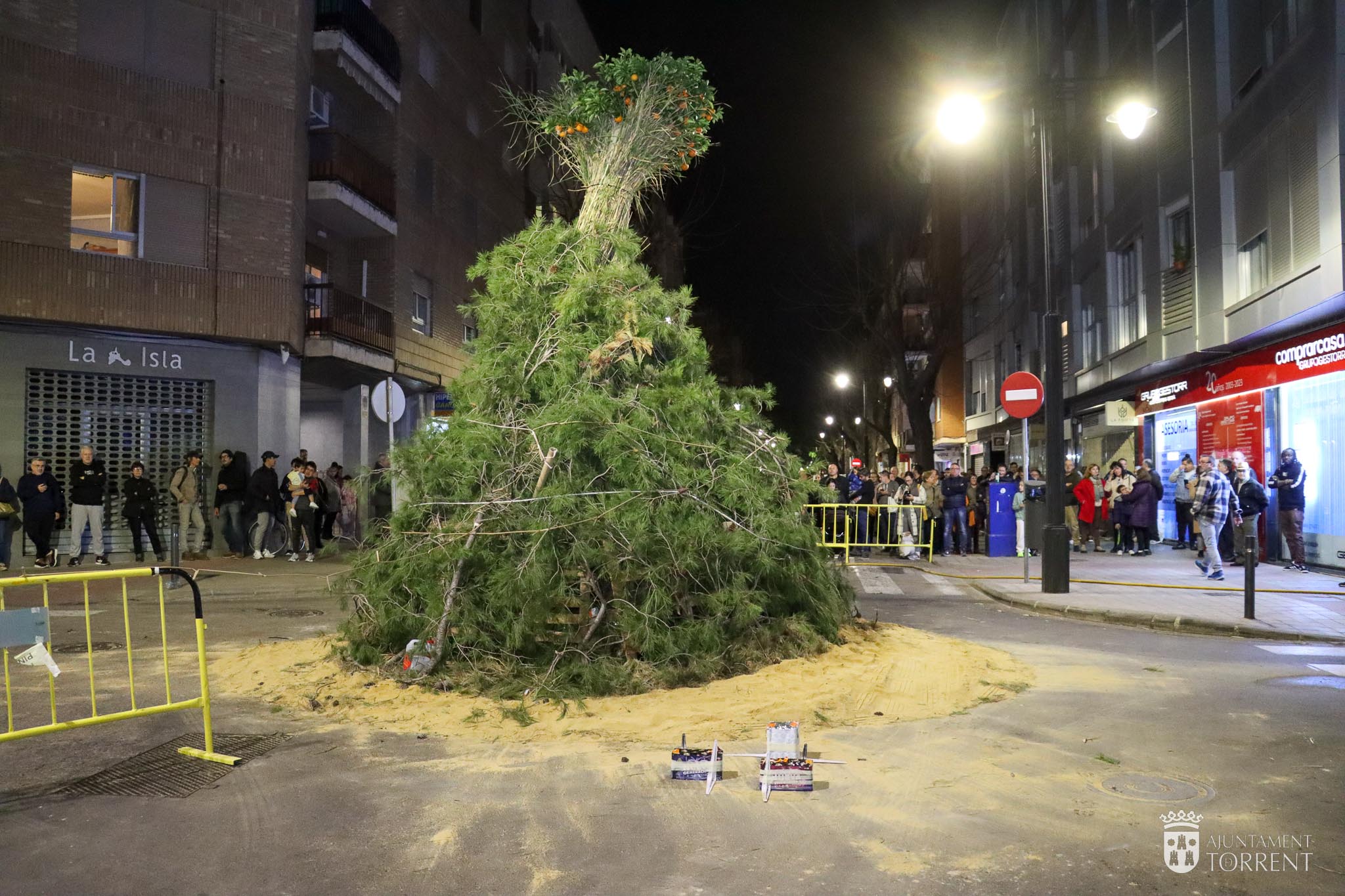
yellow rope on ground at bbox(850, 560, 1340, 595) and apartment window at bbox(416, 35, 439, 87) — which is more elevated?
apartment window at bbox(416, 35, 439, 87)

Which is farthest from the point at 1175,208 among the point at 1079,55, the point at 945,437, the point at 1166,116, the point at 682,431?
the point at 945,437

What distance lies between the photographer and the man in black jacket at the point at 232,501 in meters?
17.9

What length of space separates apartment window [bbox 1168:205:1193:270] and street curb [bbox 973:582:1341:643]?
11.3 meters

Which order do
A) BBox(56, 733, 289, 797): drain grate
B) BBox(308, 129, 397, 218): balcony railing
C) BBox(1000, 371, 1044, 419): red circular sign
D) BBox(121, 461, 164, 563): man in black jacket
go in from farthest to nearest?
1. BBox(308, 129, 397, 218): balcony railing
2. BBox(121, 461, 164, 563): man in black jacket
3. BBox(1000, 371, 1044, 419): red circular sign
4. BBox(56, 733, 289, 797): drain grate

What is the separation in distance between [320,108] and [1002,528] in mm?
17946

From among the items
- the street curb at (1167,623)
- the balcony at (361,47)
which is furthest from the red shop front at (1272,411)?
the balcony at (361,47)

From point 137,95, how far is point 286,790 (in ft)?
57.0

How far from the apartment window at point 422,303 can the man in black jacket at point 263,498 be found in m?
8.55

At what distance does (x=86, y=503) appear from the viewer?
16.1 meters

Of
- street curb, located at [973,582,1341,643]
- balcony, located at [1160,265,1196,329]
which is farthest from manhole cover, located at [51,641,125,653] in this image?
balcony, located at [1160,265,1196,329]

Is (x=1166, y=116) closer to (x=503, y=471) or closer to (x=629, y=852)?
→ (x=503, y=471)

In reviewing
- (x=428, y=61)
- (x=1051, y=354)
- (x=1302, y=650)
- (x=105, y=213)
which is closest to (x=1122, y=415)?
(x=1051, y=354)

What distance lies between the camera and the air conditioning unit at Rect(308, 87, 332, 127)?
22266 mm

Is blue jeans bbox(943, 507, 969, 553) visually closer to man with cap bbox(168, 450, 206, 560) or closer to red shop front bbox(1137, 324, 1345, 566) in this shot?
red shop front bbox(1137, 324, 1345, 566)
